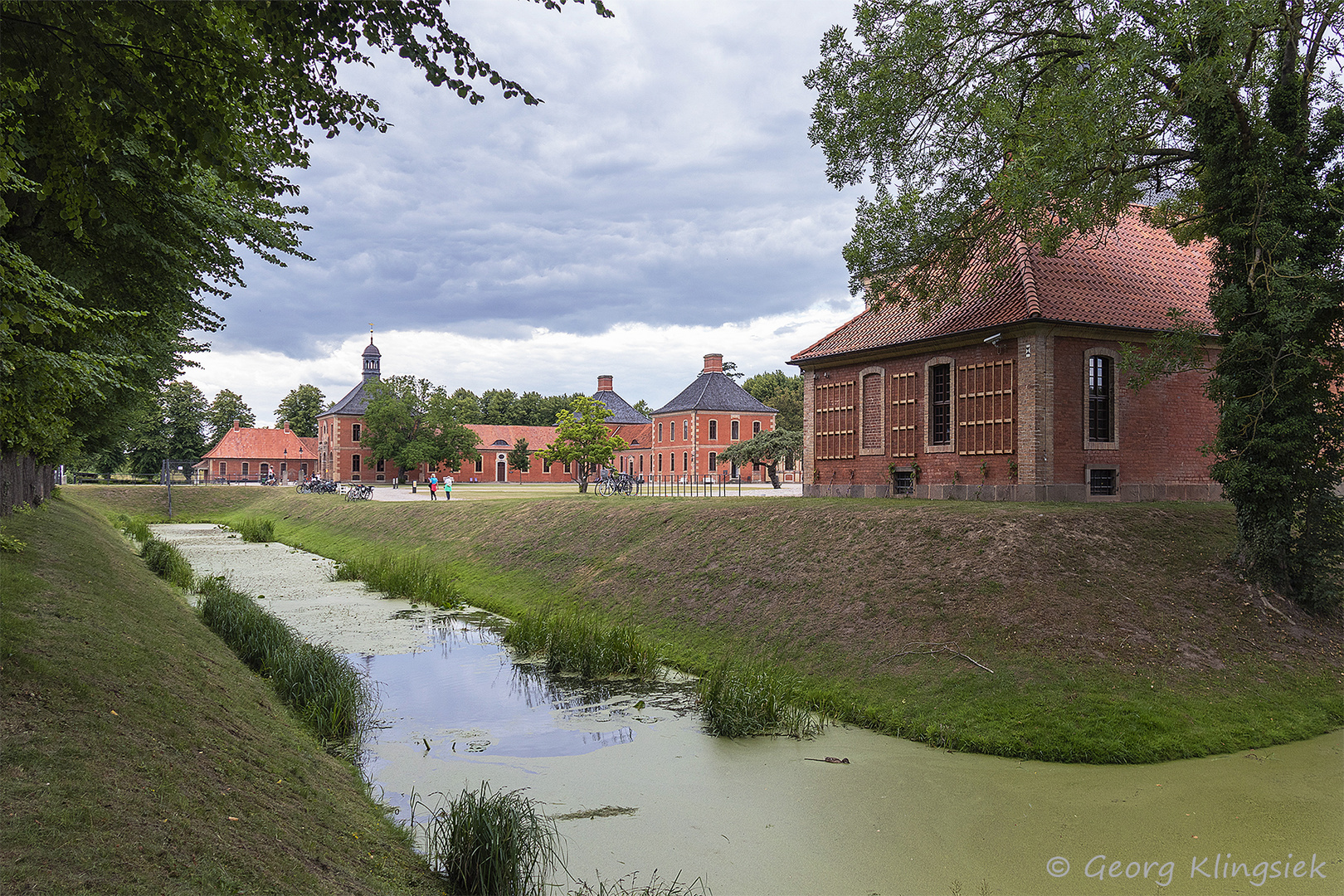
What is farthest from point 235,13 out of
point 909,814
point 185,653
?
point 909,814

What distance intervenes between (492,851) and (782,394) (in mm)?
69121

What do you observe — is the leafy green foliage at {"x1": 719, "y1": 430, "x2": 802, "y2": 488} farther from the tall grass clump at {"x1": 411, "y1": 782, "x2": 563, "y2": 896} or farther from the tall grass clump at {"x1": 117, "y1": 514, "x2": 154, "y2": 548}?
the tall grass clump at {"x1": 411, "y1": 782, "x2": 563, "y2": 896}

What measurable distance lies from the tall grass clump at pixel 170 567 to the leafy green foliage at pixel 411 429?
40.9m

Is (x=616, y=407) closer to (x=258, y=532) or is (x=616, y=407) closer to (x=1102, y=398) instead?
(x=258, y=532)

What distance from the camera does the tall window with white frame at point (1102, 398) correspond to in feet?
59.1

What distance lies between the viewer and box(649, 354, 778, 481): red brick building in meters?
60.9

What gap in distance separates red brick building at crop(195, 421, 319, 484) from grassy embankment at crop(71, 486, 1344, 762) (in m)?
67.5

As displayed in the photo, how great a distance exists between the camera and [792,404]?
71688 millimetres

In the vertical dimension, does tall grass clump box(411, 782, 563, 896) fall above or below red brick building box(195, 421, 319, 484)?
below

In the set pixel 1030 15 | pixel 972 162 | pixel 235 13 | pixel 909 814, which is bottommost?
pixel 909 814

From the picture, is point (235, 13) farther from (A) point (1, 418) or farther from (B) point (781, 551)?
(B) point (781, 551)

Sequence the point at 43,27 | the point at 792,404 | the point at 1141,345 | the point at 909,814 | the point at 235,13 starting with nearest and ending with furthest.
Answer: the point at 43,27
the point at 235,13
the point at 909,814
the point at 1141,345
the point at 792,404

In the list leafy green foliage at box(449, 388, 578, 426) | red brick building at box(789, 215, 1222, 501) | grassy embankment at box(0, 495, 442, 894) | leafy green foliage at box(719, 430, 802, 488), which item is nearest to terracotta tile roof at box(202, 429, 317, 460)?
leafy green foliage at box(449, 388, 578, 426)

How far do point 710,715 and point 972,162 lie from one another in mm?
11003
